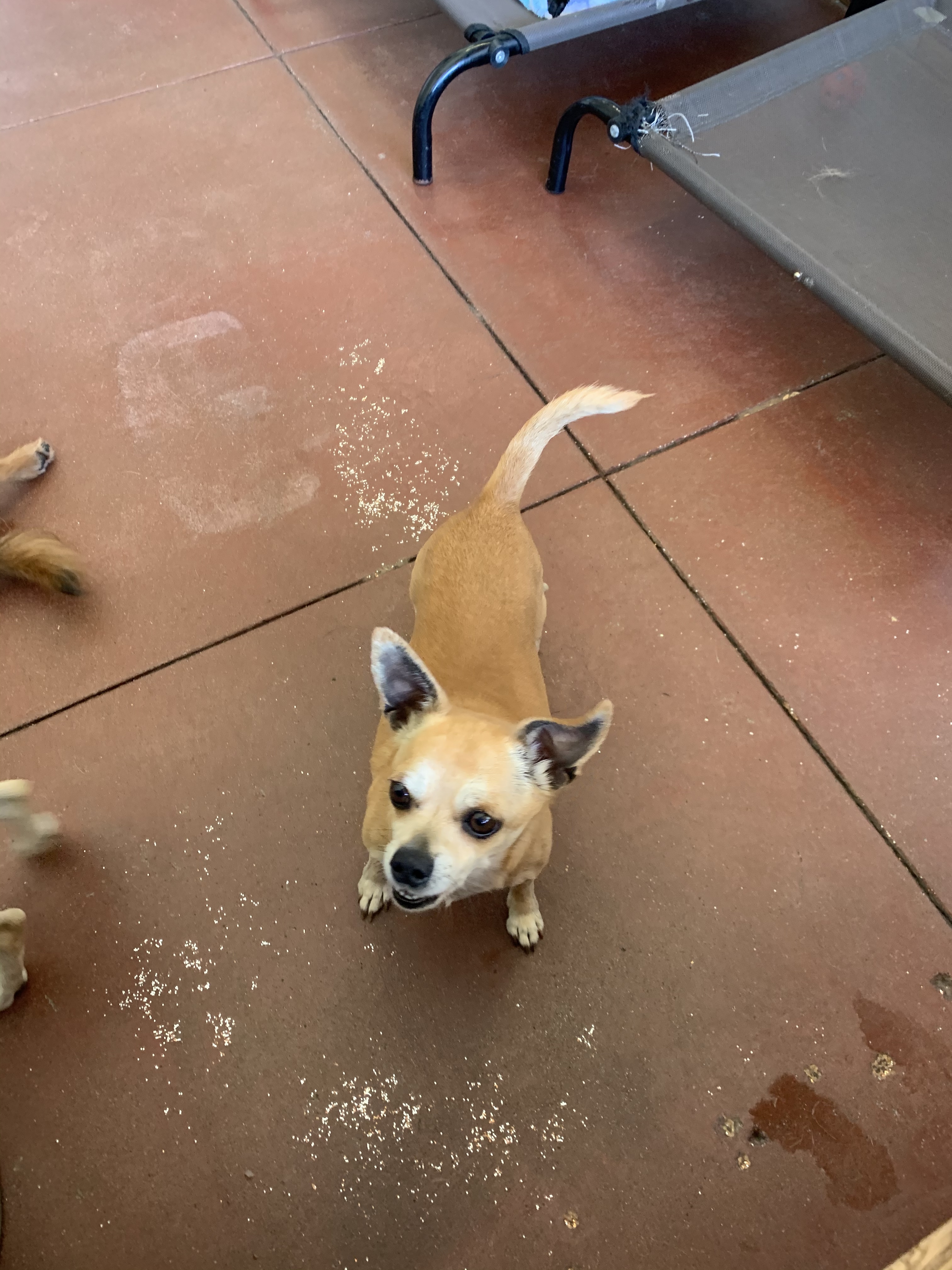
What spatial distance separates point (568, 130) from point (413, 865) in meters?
2.54

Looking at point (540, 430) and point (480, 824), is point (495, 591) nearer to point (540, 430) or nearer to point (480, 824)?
point (540, 430)

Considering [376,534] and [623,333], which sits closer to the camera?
[376,534]

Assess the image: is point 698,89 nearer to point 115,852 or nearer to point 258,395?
point 258,395

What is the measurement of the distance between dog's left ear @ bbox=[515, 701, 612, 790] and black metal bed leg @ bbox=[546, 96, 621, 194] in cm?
215

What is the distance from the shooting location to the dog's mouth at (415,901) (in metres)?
1.34

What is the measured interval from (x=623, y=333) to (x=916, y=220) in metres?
0.90

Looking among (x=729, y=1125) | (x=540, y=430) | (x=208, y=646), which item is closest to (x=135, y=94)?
(x=208, y=646)

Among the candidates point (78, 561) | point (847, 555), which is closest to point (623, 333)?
point (847, 555)

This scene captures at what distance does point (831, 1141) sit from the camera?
62.6 inches

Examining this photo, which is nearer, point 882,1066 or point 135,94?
point 882,1066

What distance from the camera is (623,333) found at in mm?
2607

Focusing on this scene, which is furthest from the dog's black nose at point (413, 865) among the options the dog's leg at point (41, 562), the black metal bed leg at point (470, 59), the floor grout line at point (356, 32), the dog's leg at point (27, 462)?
the floor grout line at point (356, 32)

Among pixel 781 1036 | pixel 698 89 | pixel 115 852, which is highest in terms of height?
pixel 698 89

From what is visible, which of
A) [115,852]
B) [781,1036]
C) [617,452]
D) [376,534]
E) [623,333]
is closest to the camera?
[781,1036]
